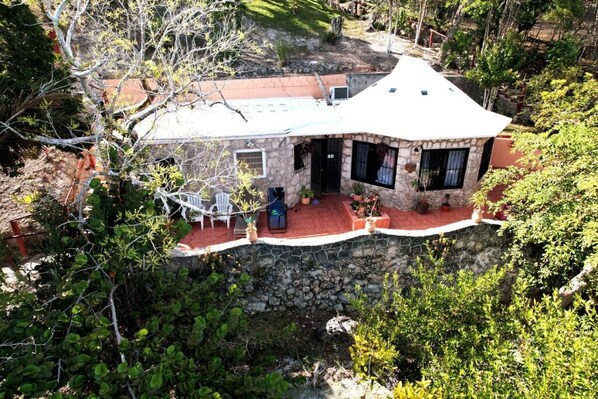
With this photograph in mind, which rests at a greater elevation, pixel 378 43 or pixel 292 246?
pixel 378 43

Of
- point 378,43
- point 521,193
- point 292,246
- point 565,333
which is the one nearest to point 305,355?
point 292,246

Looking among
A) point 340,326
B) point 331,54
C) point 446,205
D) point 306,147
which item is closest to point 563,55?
point 446,205

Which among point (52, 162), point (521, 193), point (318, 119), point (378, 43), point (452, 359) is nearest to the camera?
point (452, 359)

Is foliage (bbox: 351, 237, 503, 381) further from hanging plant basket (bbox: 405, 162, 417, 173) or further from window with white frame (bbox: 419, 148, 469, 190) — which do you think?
window with white frame (bbox: 419, 148, 469, 190)

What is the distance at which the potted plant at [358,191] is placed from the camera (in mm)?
14477

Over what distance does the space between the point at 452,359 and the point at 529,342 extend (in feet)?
4.73

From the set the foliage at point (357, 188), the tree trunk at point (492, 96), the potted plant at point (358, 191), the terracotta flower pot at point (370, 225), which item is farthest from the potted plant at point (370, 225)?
the tree trunk at point (492, 96)

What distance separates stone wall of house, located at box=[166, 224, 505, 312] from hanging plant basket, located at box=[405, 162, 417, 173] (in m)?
2.54

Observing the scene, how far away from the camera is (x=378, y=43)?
87.6 ft

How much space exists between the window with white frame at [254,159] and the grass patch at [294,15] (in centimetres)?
1643

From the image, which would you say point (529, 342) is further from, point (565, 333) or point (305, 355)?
point (305, 355)

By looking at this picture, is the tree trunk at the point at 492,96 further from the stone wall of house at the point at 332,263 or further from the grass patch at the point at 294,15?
the grass patch at the point at 294,15

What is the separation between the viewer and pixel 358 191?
48.1 ft

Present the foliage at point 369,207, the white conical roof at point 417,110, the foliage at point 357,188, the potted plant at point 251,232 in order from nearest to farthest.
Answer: the potted plant at point 251,232, the white conical roof at point 417,110, the foliage at point 369,207, the foliage at point 357,188
